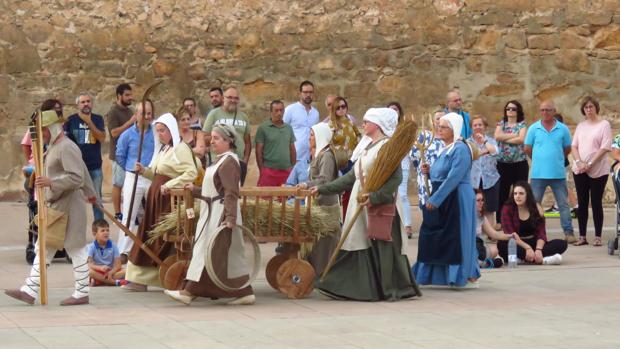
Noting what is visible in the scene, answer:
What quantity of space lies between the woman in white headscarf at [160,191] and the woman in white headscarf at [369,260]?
1.20 meters

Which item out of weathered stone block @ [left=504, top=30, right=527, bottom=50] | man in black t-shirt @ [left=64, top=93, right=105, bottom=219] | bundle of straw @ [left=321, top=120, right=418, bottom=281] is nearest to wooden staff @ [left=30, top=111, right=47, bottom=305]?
bundle of straw @ [left=321, top=120, right=418, bottom=281]

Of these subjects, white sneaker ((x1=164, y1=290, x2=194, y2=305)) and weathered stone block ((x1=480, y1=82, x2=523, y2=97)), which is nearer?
white sneaker ((x1=164, y1=290, x2=194, y2=305))

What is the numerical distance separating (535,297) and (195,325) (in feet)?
9.99

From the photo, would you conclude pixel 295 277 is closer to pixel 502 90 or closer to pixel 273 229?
pixel 273 229

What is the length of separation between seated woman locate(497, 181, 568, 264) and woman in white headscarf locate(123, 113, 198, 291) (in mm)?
3498

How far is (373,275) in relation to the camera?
1064 cm

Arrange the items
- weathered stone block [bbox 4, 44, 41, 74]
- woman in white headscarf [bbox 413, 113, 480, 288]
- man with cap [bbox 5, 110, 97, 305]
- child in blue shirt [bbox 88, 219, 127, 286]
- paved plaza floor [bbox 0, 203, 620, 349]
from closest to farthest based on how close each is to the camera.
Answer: paved plaza floor [bbox 0, 203, 620, 349] → man with cap [bbox 5, 110, 97, 305] → woman in white headscarf [bbox 413, 113, 480, 288] → child in blue shirt [bbox 88, 219, 127, 286] → weathered stone block [bbox 4, 44, 41, 74]

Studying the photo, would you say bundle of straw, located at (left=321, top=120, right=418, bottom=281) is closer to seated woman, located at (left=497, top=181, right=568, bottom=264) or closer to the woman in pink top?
seated woman, located at (left=497, top=181, right=568, bottom=264)

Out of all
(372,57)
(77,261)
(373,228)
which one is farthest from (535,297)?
(372,57)

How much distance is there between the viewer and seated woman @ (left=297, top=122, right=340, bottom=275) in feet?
36.9

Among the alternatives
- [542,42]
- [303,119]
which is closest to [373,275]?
[303,119]

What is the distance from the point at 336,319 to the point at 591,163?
5921mm

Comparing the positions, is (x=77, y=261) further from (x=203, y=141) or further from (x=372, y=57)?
(x=372, y=57)

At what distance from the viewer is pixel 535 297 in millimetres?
10812
